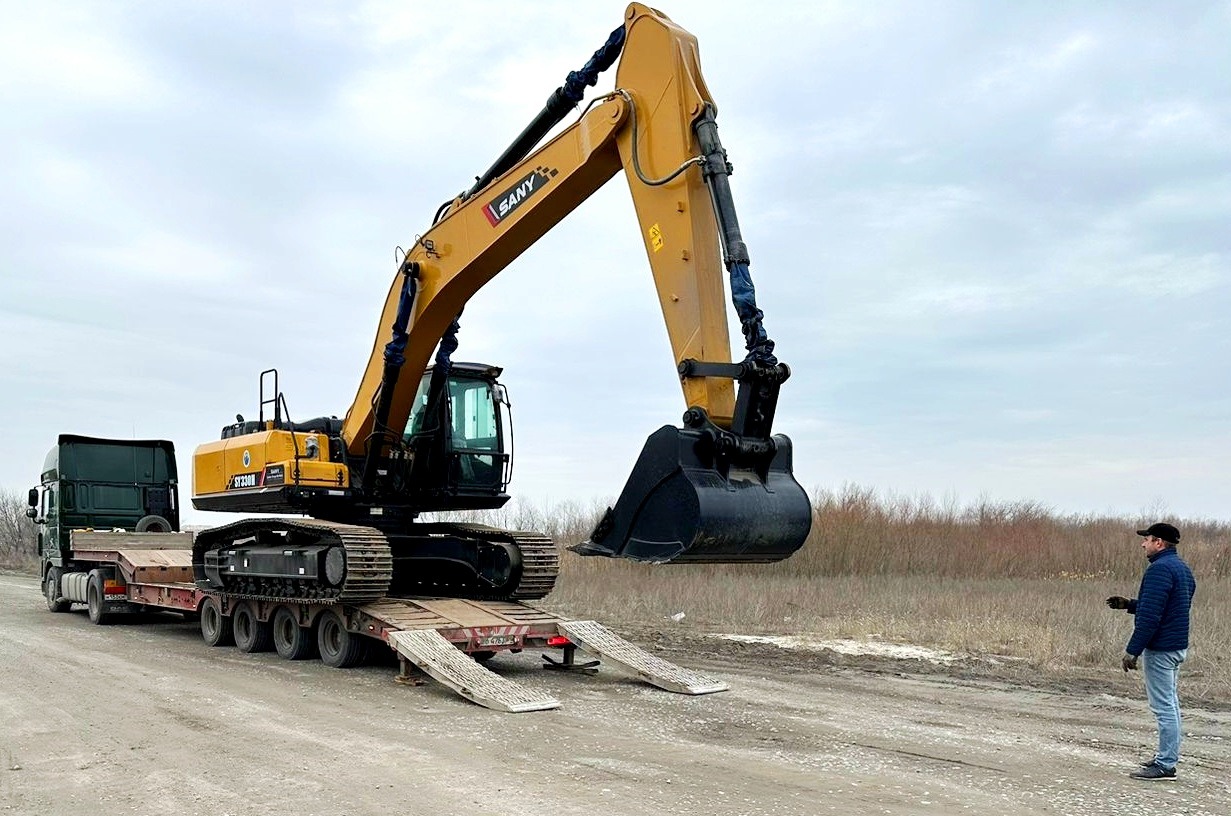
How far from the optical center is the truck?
1036cm

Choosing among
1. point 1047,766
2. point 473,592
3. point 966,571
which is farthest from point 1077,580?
point 1047,766

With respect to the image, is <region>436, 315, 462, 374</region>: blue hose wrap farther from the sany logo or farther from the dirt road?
the dirt road

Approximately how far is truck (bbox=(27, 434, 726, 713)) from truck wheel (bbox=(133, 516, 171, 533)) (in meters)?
0.02

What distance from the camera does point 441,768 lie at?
716 centimetres

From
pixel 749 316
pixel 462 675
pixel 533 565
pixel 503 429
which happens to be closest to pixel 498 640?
pixel 462 675

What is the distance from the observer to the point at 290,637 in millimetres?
12656

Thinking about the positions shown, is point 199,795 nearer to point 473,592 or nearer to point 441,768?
point 441,768

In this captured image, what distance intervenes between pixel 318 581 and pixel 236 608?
8.51 feet

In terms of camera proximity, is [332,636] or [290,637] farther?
[290,637]

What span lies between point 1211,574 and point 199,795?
78.0 ft

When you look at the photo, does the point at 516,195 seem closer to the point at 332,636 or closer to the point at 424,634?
the point at 424,634

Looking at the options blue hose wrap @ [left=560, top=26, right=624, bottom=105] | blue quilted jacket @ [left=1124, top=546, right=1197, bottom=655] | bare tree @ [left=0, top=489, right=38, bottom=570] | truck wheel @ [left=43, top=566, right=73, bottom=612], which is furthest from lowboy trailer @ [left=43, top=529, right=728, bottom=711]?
bare tree @ [left=0, top=489, right=38, bottom=570]

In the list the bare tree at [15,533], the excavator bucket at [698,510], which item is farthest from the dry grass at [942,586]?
the bare tree at [15,533]

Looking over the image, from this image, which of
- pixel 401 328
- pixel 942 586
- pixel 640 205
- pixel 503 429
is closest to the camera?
pixel 640 205
